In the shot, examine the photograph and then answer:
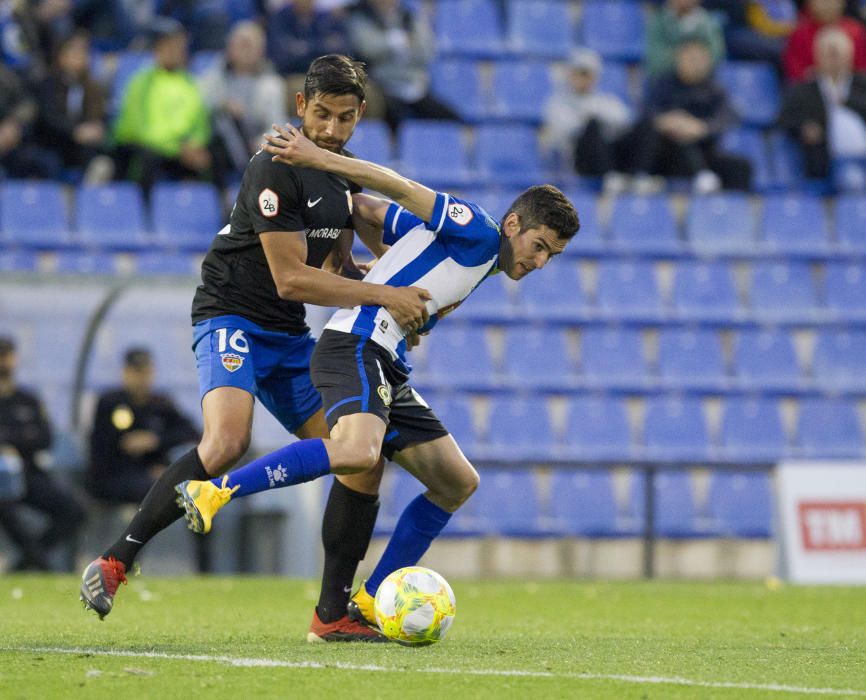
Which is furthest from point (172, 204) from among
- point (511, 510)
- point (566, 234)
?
point (566, 234)

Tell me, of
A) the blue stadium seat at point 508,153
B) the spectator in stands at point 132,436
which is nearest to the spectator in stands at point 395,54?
the blue stadium seat at point 508,153

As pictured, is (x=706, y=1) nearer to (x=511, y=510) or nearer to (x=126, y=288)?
(x=511, y=510)

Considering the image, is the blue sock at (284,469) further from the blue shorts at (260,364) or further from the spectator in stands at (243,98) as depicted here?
the spectator in stands at (243,98)

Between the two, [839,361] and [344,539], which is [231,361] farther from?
[839,361]

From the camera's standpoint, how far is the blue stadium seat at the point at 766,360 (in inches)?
541

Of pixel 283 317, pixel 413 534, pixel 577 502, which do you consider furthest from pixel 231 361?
pixel 577 502

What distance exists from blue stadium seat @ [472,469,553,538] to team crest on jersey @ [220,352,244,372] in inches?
253

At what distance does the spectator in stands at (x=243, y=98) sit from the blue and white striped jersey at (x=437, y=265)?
764cm

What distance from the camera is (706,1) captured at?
1636 centimetres

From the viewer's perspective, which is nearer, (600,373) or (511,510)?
(511,510)

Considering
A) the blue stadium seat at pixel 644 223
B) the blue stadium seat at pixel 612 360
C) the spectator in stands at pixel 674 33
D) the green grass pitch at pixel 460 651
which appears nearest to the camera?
the green grass pitch at pixel 460 651

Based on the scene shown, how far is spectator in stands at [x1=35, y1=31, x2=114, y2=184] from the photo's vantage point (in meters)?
13.3

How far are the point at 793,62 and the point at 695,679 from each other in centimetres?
1184

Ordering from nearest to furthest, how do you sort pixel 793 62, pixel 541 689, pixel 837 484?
pixel 541 689 → pixel 837 484 → pixel 793 62
